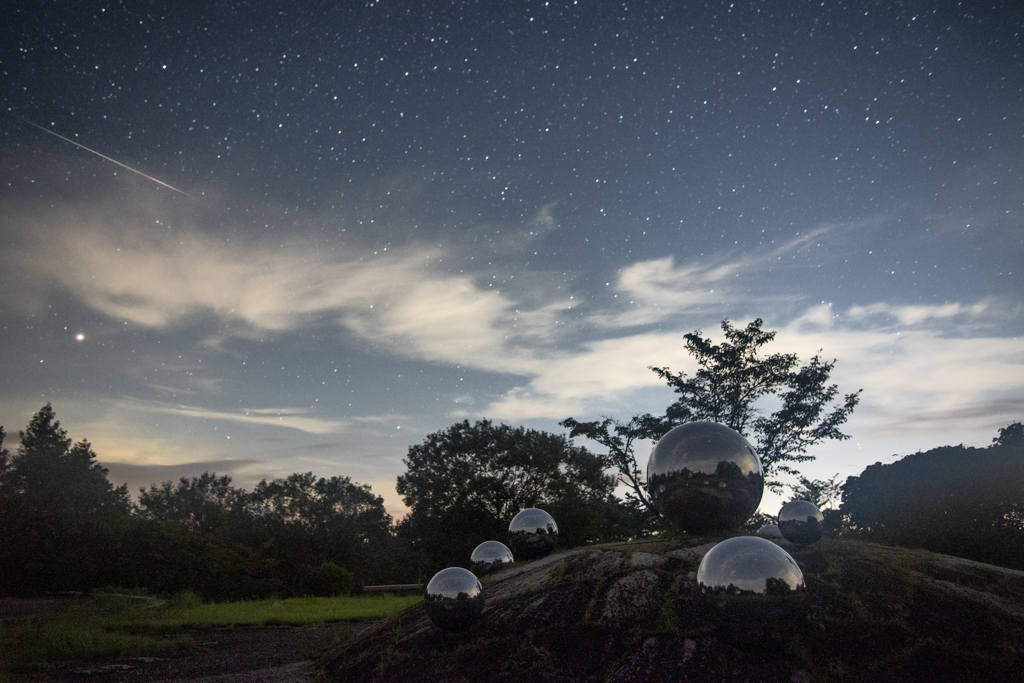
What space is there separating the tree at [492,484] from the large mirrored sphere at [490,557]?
14.9 m

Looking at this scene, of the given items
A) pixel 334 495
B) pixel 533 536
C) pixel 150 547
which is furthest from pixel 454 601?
pixel 334 495

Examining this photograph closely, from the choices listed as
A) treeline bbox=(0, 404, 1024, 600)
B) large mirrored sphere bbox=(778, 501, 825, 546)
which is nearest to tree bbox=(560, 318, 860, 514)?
treeline bbox=(0, 404, 1024, 600)

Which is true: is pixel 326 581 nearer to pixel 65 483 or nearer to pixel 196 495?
pixel 65 483

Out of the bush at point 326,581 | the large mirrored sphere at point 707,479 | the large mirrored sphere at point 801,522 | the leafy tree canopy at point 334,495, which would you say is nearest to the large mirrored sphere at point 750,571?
the large mirrored sphere at point 707,479

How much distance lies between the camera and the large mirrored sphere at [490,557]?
11.2 m

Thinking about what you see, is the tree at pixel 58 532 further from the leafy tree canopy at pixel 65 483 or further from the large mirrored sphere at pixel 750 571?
the large mirrored sphere at pixel 750 571

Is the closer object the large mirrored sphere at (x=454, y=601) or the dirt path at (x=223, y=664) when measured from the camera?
the large mirrored sphere at (x=454, y=601)

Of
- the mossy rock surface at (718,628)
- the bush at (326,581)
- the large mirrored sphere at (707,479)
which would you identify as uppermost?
the large mirrored sphere at (707,479)

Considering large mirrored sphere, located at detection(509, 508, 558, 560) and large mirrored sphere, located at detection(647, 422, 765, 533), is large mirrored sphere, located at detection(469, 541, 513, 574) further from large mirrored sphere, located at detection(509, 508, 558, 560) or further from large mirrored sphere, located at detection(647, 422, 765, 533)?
large mirrored sphere, located at detection(647, 422, 765, 533)

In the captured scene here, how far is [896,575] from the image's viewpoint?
309 inches

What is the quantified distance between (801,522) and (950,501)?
345 inches

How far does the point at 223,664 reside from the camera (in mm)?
9203

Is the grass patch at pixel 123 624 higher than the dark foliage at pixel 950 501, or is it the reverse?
the dark foliage at pixel 950 501

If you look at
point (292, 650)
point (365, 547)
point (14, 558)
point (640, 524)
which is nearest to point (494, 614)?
point (292, 650)
